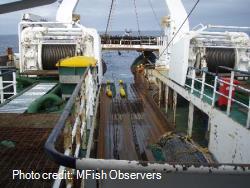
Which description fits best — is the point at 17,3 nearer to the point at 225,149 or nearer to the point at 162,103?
the point at 225,149

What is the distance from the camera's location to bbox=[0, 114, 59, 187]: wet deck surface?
3789 millimetres

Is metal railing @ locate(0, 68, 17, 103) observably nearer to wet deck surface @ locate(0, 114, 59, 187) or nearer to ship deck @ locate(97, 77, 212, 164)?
wet deck surface @ locate(0, 114, 59, 187)

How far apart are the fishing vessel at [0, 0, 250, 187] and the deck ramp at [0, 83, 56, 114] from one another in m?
0.03

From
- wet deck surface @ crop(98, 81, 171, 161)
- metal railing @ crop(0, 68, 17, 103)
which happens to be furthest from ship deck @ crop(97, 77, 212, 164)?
metal railing @ crop(0, 68, 17, 103)

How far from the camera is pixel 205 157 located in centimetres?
727

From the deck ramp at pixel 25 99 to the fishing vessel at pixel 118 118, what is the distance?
32 mm

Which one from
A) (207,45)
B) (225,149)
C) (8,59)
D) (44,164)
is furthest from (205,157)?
(8,59)

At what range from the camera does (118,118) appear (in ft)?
38.2

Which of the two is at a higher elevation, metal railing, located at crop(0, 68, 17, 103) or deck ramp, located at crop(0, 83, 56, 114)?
metal railing, located at crop(0, 68, 17, 103)

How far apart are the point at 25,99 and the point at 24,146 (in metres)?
3.81

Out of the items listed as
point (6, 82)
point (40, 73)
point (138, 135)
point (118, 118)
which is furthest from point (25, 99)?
point (118, 118)

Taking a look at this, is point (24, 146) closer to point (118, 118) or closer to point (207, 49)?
point (118, 118)

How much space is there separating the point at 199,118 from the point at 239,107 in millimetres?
5837

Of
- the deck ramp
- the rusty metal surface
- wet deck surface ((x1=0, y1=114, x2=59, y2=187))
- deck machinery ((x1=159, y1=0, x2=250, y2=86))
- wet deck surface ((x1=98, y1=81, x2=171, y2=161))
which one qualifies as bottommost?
wet deck surface ((x1=98, y1=81, x2=171, y2=161))
